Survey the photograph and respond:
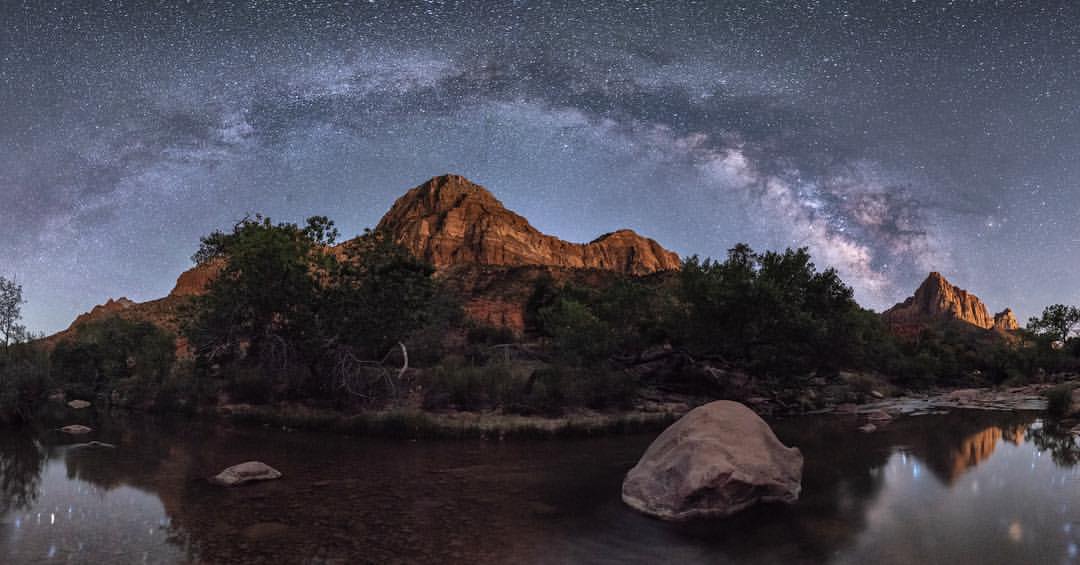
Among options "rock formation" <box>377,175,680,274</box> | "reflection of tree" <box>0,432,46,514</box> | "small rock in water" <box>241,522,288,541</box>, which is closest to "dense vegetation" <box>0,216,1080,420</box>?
"reflection of tree" <box>0,432,46,514</box>

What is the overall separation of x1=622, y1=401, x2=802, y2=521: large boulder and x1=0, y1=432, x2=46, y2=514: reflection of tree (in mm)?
13896

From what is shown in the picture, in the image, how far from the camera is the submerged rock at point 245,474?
15365 millimetres

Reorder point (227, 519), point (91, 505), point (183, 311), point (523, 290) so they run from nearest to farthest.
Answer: point (227, 519)
point (91, 505)
point (183, 311)
point (523, 290)

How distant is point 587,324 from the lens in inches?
1393

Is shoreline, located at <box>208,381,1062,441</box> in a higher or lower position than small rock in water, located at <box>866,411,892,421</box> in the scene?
higher

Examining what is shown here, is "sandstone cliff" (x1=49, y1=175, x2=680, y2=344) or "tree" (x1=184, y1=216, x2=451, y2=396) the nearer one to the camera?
"tree" (x1=184, y1=216, x2=451, y2=396)

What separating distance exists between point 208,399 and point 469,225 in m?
145

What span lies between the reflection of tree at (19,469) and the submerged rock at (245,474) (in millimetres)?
3880

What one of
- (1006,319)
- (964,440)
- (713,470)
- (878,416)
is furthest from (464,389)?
(1006,319)

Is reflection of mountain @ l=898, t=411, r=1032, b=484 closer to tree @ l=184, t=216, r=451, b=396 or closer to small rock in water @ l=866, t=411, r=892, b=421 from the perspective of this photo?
small rock in water @ l=866, t=411, r=892, b=421

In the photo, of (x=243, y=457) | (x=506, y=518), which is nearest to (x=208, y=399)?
(x=243, y=457)

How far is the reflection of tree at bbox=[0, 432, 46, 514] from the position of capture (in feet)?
45.3

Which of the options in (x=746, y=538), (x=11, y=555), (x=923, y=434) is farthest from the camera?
(x=923, y=434)

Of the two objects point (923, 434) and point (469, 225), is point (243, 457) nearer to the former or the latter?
point (923, 434)
